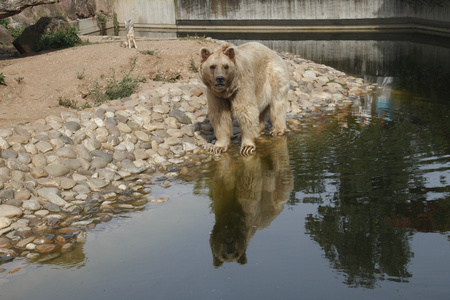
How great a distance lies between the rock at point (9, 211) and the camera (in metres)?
7.22

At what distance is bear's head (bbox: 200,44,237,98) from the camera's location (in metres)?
8.62

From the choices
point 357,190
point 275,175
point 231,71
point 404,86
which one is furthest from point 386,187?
point 404,86

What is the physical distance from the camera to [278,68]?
33.7 feet

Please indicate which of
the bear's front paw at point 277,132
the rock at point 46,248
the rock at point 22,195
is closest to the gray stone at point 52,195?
the rock at point 22,195

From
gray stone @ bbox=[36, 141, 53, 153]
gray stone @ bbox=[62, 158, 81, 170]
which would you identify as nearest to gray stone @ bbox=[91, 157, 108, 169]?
gray stone @ bbox=[62, 158, 81, 170]

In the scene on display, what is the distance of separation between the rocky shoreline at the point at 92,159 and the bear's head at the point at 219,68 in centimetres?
149

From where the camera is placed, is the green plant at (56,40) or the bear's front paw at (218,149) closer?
the bear's front paw at (218,149)

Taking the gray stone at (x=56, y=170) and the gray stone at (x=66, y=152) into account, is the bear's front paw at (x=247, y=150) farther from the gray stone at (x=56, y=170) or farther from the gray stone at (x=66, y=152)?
the gray stone at (x=56, y=170)

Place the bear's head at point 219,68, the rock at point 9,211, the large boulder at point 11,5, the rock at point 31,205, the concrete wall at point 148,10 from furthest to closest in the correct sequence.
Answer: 1. the concrete wall at point 148,10
2. the large boulder at point 11,5
3. the bear's head at point 219,68
4. the rock at point 31,205
5. the rock at point 9,211

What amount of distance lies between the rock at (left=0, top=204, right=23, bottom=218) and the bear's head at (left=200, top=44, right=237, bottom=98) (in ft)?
11.6

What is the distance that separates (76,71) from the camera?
1254 centimetres

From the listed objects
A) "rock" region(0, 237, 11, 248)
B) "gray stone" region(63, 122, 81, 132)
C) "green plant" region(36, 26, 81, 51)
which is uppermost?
"green plant" region(36, 26, 81, 51)

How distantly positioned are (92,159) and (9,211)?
6.60ft

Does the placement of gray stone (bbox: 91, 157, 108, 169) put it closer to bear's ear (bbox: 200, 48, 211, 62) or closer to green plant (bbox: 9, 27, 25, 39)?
bear's ear (bbox: 200, 48, 211, 62)
